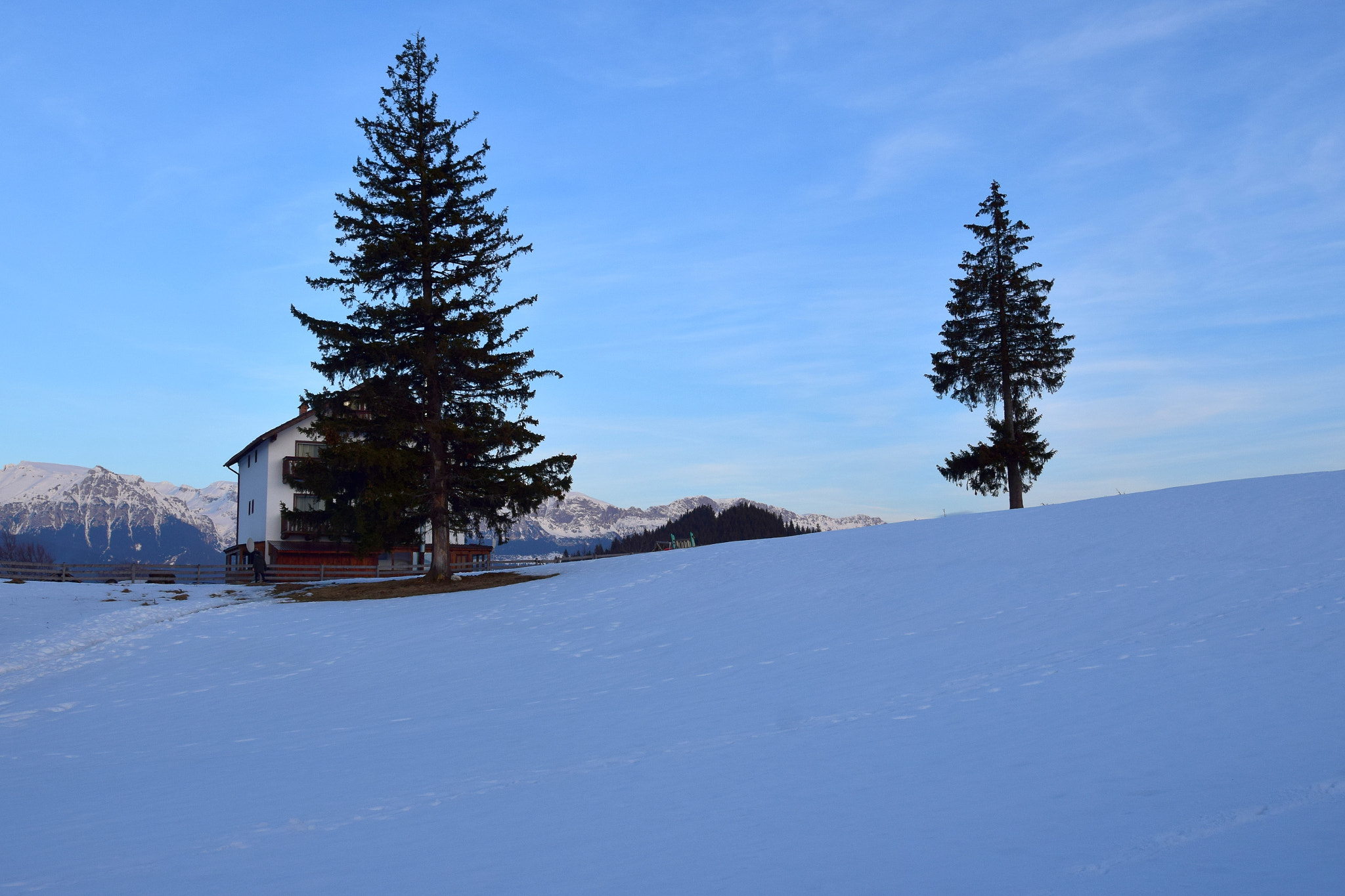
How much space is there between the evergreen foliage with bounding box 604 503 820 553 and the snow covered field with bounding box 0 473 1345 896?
122 m

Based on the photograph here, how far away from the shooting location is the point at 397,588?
3022 cm

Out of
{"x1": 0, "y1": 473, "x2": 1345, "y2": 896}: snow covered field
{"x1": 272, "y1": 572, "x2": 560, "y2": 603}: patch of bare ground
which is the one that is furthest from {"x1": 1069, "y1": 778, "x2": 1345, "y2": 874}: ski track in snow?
{"x1": 272, "y1": 572, "x2": 560, "y2": 603}: patch of bare ground

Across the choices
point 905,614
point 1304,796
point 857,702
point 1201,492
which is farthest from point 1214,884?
point 1201,492

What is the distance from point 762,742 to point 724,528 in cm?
15317

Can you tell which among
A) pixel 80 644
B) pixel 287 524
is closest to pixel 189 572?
pixel 287 524

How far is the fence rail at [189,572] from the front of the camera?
128 feet

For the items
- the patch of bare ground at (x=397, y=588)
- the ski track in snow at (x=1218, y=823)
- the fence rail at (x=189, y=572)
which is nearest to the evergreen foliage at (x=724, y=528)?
the fence rail at (x=189, y=572)

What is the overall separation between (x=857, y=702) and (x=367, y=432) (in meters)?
23.2

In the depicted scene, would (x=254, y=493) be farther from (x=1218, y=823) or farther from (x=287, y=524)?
(x=1218, y=823)

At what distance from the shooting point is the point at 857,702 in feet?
34.3

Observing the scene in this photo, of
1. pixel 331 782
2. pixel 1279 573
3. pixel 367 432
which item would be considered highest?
pixel 367 432

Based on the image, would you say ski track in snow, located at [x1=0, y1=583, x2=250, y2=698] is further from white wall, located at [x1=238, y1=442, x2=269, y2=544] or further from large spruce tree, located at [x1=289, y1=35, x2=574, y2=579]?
white wall, located at [x1=238, y1=442, x2=269, y2=544]

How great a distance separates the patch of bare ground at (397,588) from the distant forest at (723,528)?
106633 millimetres

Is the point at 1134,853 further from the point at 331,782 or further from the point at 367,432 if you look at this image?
the point at 367,432
